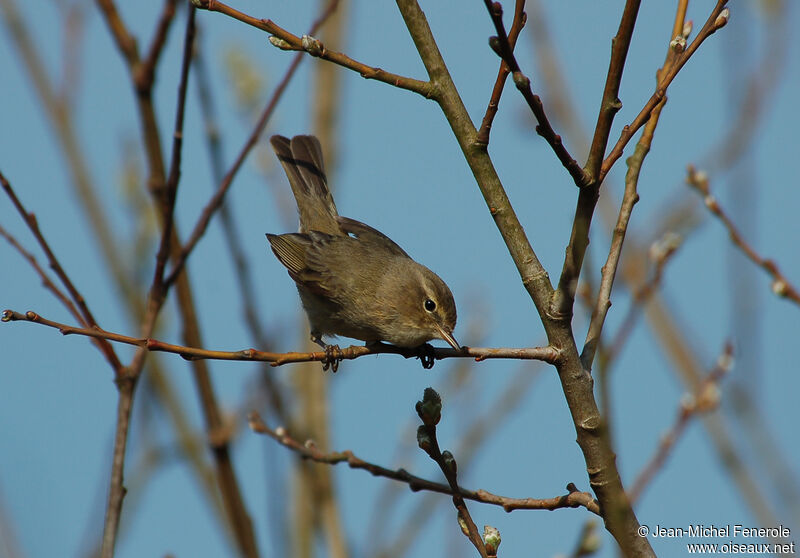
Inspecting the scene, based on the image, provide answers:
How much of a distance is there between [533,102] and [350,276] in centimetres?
348

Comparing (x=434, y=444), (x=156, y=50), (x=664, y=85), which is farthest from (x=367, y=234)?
(x=664, y=85)

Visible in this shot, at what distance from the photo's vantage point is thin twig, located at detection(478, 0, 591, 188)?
99.0 inches

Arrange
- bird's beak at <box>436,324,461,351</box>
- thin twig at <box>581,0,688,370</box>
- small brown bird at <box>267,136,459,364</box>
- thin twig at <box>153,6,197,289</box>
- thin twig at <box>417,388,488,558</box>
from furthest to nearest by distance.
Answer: small brown bird at <box>267,136,459,364</box> < bird's beak at <box>436,324,461,351</box> < thin twig at <box>153,6,197,289</box> < thin twig at <box>417,388,488,558</box> < thin twig at <box>581,0,688,370</box>

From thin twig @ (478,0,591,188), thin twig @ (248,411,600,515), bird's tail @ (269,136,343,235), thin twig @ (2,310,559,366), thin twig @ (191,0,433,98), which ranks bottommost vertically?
thin twig @ (248,411,600,515)

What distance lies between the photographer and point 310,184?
7305 millimetres

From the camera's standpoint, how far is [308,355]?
3.32 m

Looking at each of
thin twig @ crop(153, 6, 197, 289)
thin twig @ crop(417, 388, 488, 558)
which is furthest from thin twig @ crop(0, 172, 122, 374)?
thin twig @ crop(417, 388, 488, 558)

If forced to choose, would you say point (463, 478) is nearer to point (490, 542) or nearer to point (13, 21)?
point (490, 542)

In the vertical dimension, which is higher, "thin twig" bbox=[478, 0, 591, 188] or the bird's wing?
the bird's wing

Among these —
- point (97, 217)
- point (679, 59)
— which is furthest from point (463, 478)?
point (679, 59)

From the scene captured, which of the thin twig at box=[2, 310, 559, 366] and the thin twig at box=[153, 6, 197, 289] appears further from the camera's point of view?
the thin twig at box=[153, 6, 197, 289]

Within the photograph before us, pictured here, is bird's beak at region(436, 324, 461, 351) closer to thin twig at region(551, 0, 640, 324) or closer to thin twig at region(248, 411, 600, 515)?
thin twig at region(248, 411, 600, 515)

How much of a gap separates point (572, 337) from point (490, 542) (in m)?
0.73

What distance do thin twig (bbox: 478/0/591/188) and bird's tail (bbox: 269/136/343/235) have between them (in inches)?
180
